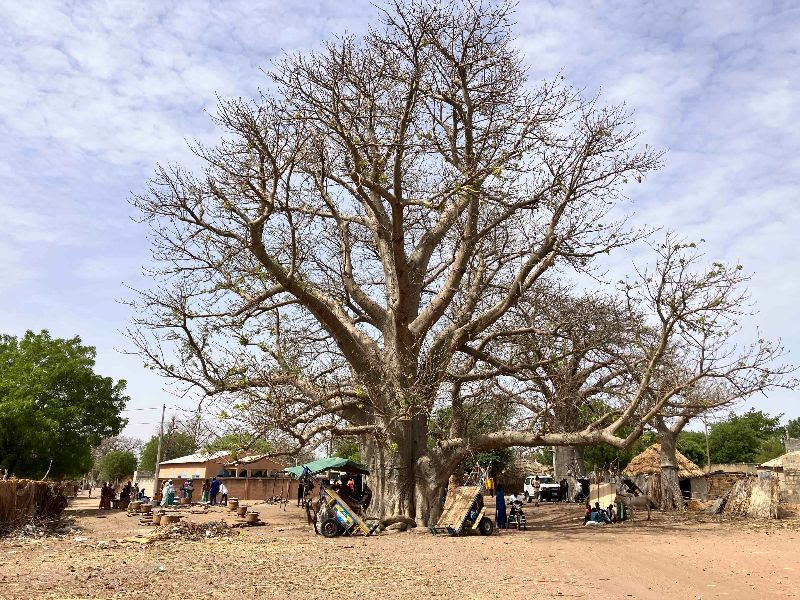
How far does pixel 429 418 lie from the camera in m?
17.4

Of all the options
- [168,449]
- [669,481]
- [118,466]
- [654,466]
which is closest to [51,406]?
[669,481]


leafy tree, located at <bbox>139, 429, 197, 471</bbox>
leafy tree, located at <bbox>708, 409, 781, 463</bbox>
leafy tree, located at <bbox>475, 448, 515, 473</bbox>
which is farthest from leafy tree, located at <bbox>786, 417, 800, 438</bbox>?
leafy tree, located at <bbox>139, 429, 197, 471</bbox>

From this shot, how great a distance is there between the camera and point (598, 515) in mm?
18688

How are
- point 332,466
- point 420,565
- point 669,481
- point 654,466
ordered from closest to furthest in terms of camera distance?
1. point 420,565
2. point 332,466
3. point 669,481
4. point 654,466

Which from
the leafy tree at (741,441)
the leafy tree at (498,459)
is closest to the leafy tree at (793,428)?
the leafy tree at (741,441)

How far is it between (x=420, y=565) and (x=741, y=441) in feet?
186

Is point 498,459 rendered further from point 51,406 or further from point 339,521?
point 339,521

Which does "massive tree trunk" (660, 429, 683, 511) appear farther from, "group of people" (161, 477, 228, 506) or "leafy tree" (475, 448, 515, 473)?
"leafy tree" (475, 448, 515, 473)

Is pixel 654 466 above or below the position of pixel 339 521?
above

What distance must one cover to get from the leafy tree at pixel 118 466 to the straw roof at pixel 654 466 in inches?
1804

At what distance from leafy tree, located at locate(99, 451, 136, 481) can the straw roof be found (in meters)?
45.8

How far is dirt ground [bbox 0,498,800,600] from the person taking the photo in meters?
7.95

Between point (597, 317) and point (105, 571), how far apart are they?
13.5 meters

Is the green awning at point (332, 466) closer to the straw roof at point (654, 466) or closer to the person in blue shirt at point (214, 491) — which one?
the person in blue shirt at point (214, 491)
